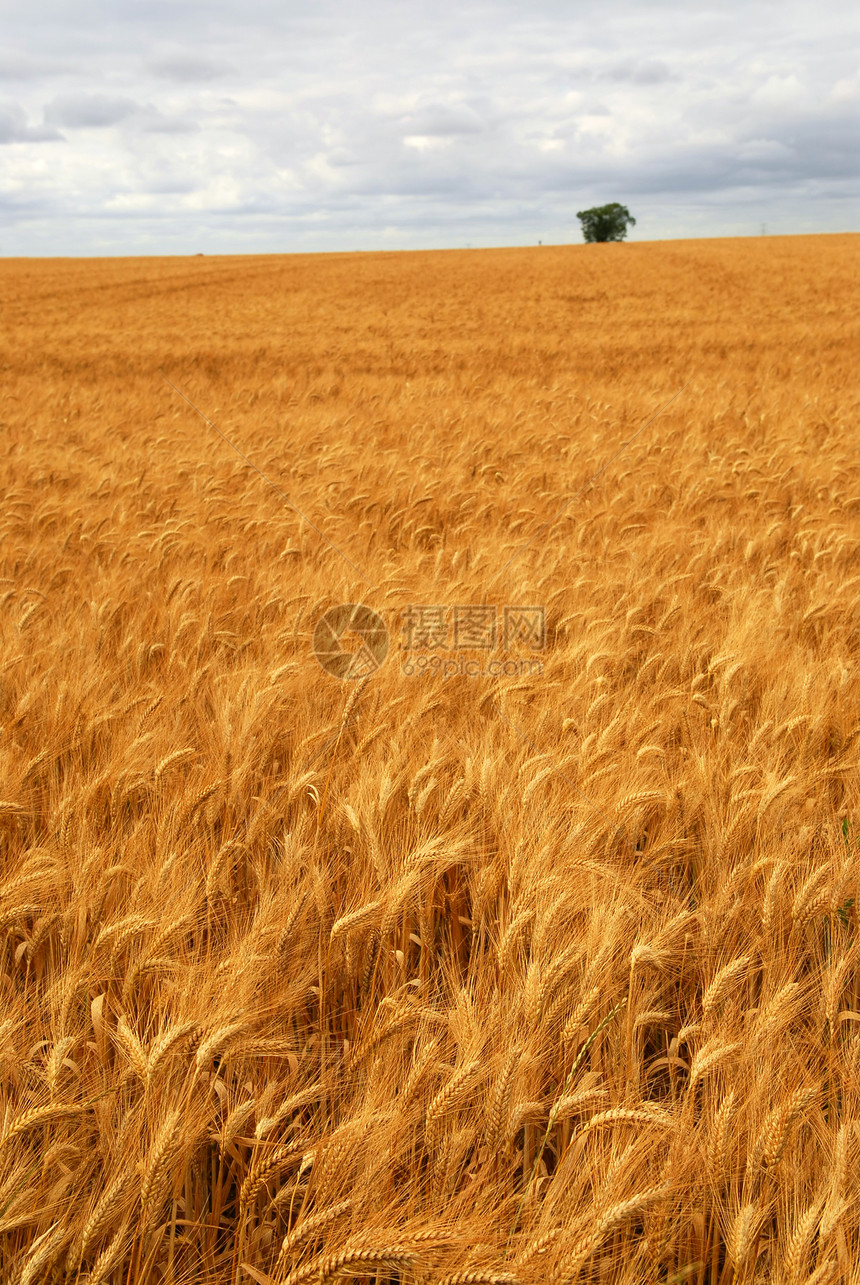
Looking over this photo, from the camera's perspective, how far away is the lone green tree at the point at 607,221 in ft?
234

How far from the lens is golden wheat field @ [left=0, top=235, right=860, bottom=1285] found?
1.03 m

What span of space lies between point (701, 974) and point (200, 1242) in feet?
3.11

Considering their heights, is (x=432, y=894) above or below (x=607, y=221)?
below

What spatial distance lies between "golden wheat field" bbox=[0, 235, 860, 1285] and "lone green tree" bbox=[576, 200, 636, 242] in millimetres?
79269

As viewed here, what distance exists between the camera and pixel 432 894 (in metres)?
1.59

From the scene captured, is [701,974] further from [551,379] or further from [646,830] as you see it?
[551,379]

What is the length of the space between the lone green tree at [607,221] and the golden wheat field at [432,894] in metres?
79.3

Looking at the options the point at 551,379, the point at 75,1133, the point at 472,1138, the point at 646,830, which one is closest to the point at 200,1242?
the point at 75,1133

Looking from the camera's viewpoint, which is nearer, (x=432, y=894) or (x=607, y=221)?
(x=432, y=894)

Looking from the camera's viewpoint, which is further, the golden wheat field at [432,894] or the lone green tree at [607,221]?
the lone green tree at [607,221]

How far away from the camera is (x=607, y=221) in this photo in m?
71.6

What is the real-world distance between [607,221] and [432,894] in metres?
82.8

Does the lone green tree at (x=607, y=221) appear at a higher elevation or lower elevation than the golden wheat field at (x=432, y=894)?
higher

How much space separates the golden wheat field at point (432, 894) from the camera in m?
1.03
